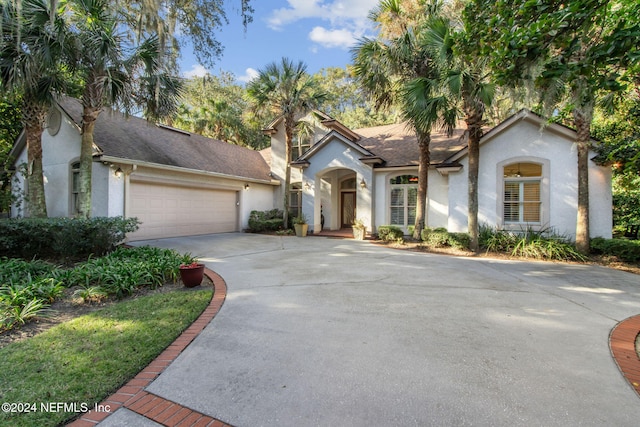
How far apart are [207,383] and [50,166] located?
14548mm

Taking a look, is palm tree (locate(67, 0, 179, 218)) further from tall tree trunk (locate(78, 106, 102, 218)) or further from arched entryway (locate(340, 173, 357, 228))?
arched entryway (locate(340, 173, 357, 228))

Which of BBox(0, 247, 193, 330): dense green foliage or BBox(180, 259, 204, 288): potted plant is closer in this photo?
BBox(0, 247, 193, 330): dense green foliage

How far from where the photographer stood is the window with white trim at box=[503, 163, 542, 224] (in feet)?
35.5

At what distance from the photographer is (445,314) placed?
177 inches

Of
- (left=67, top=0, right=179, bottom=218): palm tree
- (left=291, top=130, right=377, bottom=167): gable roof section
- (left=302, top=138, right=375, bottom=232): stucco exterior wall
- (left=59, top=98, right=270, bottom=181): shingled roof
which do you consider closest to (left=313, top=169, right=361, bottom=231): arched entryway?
(left=302, top=138, right=375, bottom=232): stucco exterior wall

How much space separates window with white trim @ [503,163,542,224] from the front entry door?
7867mm

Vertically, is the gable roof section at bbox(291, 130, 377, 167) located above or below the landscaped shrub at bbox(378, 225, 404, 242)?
above

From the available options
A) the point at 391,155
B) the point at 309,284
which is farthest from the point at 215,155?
the point at 309,284

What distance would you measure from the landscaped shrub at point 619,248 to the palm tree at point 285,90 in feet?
38.4

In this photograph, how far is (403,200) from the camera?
1384cm

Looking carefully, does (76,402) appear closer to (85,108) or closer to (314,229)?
(85,108)

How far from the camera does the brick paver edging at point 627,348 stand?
9.67 feet

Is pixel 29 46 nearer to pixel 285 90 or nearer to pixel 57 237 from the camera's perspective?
pixel 57 237

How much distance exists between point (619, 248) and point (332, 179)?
38.5 ft
